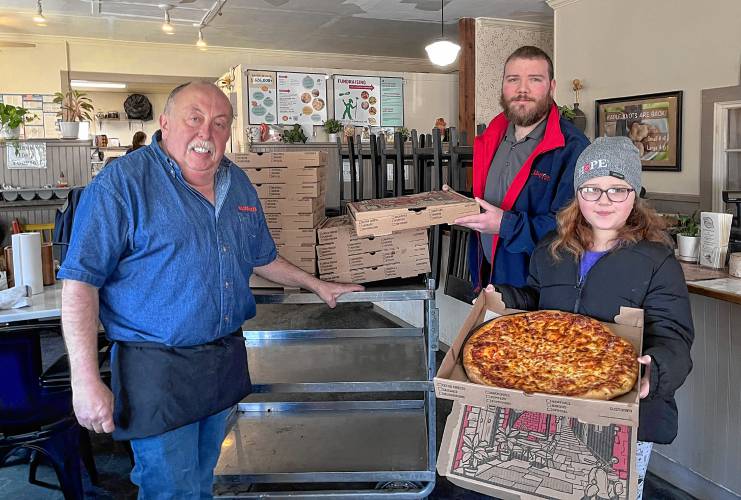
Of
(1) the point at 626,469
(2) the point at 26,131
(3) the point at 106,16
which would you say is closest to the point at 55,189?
(3) the point at 106,16

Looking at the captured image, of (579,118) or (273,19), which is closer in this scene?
(579,118)

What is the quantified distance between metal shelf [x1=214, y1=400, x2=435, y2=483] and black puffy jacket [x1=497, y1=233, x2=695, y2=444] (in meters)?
1.06

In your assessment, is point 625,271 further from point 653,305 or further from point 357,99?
point 357,99

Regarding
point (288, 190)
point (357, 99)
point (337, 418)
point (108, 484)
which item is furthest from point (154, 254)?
point (357, 99)

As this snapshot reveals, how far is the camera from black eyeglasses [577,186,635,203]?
5.19 ft

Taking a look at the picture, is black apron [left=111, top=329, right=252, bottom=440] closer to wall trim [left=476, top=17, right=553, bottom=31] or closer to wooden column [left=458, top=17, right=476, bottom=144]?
wooden column [left=458, top=17, right=476, bottom=144]

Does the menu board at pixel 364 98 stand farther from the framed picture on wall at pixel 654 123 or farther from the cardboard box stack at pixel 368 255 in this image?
the cardboard box stack at pixel 368 255

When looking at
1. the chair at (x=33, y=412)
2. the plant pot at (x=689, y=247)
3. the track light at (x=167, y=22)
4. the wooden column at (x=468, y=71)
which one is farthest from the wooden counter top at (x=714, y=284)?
the track light at (x=167, y=22)

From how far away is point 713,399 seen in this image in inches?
95.3

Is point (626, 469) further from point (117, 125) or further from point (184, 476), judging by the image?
point (117, 125)

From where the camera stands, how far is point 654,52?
566 cm

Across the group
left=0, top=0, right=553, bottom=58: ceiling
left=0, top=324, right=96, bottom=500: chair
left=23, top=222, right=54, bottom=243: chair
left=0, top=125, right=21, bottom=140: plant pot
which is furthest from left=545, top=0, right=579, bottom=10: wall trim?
left=0, top=324, right=96, bottom=500: chair

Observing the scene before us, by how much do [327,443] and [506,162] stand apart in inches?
53.0

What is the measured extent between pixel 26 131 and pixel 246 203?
8.20m
